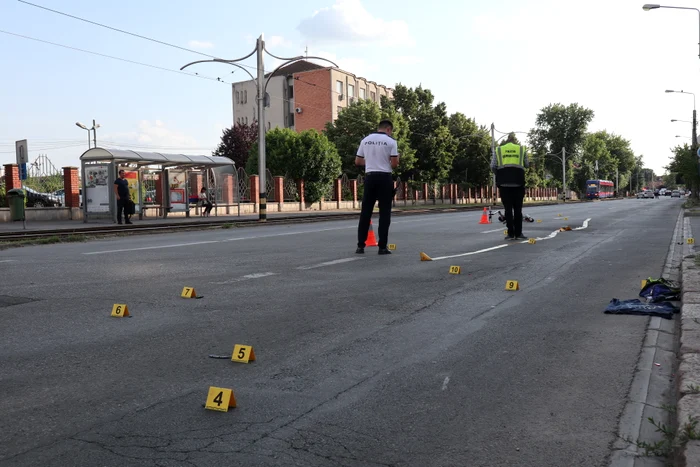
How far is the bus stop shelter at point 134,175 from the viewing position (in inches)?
976

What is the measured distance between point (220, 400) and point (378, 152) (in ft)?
23.3

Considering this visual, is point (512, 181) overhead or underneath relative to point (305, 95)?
underneath

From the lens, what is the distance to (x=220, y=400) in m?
3.06

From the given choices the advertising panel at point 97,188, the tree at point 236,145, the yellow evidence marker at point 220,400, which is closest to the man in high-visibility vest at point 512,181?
the yellow evidence marker at point 220,400

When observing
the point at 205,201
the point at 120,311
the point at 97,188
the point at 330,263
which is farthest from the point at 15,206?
the point at 120,311

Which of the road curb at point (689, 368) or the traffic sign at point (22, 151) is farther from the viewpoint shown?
the traffic sign at point (22, 151)

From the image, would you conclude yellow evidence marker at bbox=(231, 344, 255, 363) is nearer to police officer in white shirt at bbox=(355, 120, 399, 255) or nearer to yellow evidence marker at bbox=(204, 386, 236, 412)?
yellow evidence marker at bbox=(204, 386, 236, 412)

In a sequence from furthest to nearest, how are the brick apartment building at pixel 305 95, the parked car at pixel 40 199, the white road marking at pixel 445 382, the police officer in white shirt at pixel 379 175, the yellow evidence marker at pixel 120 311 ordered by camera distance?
the brick apartment building at pixel 305 95 < the parked car at pixel 40 199 < the police officer in white shirt at pixel 379 175 < the yellow evidence marker at pixel 120 311 < the white road marking at pixel 445 382

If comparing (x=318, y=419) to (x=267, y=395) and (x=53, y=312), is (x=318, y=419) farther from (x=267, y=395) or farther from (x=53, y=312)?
(x=53, y=312)

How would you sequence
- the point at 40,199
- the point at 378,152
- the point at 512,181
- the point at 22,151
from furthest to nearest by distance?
the point at 40,199 → the point at 22,151 → the point at 512,181 → the point at 378,152

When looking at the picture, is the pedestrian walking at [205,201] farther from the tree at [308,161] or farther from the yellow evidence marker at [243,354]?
the yellow evidence marker at [243,354]

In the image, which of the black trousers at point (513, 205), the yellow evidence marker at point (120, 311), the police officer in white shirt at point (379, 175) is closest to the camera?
the yellow evidence marker at point (120, 311)

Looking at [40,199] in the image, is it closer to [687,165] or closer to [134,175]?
[134,175]

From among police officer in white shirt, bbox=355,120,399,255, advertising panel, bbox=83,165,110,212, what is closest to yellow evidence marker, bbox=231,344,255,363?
police officer in white shirt, bbox=355,120,399,255
